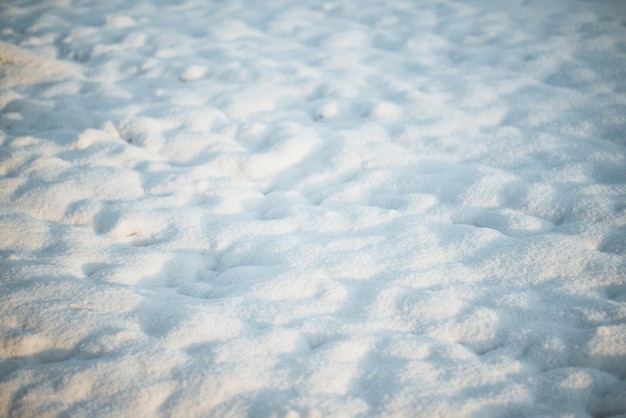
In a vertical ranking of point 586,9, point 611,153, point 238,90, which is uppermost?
point 586,9

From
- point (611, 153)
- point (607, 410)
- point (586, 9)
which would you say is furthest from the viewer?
point (586, 9)

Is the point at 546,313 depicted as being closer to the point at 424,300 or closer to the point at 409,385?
the point at 424,300

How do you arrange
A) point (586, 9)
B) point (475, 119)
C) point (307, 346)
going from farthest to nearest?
1. point (586, 9)
2. point (475, 119)
3. point (307, 346)

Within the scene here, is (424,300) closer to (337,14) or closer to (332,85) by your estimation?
(332,85)

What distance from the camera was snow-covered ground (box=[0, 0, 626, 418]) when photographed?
937 millimetres

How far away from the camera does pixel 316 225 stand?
1.46 m

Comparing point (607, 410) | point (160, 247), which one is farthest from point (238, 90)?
point (607, 410)

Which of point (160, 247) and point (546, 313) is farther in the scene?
point (160, 247)

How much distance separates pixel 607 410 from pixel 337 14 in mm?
3164

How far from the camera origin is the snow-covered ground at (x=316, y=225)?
937mm

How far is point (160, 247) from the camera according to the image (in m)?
1.37

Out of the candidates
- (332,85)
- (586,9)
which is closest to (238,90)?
(332,85)

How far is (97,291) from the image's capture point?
1.12 m

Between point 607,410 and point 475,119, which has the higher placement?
point 475,119
